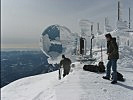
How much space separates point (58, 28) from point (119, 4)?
22.1 metres

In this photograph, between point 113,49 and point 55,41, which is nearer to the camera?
point 113,49

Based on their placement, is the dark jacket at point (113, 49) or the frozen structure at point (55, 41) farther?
the frozen structure at point (55, 41)

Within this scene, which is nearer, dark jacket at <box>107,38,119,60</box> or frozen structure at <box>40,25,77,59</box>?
dark jacket at <box>107,38,119,60</box>

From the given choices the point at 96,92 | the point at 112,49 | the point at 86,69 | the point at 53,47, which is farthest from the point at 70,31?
the point at 96,92

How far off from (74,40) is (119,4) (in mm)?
21227

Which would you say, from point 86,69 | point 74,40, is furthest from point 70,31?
point 86,69

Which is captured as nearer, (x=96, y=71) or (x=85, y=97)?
(x=85, y=97)

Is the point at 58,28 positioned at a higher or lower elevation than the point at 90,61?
higher

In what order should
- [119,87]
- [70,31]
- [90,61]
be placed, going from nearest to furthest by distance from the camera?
[119,87] < [90,61] < [70,31]

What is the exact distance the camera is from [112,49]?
8750 mm

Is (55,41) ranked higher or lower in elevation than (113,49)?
higher

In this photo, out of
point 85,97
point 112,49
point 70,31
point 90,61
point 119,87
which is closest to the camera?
point 85,97

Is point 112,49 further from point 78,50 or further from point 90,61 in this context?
point 78,50

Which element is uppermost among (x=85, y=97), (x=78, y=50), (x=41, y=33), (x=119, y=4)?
(x=119, y=4)
